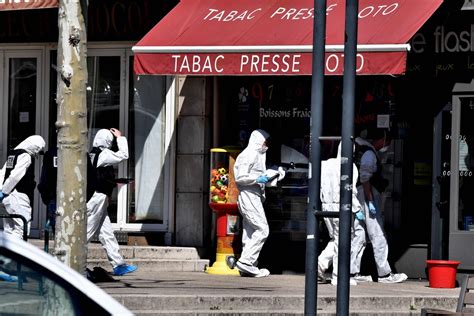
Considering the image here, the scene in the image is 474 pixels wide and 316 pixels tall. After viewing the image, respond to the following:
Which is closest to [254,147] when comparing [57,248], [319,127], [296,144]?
[296,144]

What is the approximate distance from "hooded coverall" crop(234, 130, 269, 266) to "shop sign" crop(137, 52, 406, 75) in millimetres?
999

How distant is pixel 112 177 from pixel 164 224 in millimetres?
2164

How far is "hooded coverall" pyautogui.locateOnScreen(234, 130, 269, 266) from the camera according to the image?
1446 centimetres

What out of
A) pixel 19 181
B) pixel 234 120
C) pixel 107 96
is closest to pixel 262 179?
pixel 234 120

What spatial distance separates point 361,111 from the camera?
50.1ft

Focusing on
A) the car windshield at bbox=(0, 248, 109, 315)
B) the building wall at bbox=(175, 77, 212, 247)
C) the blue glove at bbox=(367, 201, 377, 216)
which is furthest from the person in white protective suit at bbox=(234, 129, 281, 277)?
the car windshield at bbox=(0, 248, 109, 315)

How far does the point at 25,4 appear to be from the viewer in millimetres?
15227

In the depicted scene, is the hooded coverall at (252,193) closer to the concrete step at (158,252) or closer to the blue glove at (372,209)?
the concrete step at (158,252)

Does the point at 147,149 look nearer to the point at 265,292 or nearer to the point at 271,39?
the point at 271,39

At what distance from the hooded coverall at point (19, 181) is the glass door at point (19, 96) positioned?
242 cm

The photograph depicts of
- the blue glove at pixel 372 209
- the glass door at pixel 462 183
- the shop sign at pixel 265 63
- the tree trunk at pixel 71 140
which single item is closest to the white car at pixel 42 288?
the tree trunk at pixel 71 140

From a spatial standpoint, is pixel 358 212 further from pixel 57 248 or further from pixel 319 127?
pixel 319 127

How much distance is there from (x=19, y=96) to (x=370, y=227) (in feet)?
18.8

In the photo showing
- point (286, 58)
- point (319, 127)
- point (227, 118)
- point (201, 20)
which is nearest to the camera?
point (319, 127)
